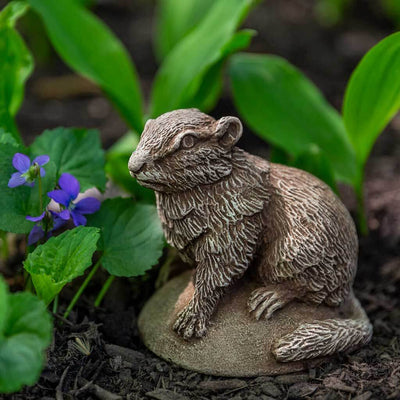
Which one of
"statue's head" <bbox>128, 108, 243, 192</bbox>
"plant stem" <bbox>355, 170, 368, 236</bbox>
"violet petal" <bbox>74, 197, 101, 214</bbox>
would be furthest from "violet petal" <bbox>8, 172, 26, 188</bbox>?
"plant stem" <bbox>355, 170, 368, 236</bbox>

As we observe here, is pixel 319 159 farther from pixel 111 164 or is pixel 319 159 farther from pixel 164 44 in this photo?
pixel 164 44

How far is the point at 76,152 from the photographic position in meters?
2.33

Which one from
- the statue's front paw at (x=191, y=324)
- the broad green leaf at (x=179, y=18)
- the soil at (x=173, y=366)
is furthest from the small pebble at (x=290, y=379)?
the broad green leaf at (x=179, y=18)

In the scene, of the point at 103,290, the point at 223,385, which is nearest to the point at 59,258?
the point at 103,290

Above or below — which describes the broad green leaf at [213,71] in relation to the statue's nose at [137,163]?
below

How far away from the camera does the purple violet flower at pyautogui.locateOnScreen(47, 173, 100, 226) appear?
6.68ft

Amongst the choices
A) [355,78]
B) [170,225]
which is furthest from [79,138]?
[355,78]

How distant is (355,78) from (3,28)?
1.40 m

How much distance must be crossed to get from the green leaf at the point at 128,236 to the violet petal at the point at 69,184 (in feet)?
0.56

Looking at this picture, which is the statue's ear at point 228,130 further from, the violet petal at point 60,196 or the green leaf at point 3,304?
the green leaf at point 3,304

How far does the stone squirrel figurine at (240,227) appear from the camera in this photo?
6.19 feet

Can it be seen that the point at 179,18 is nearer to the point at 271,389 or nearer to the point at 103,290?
the point at 103,290

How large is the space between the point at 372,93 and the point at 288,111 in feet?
1.55

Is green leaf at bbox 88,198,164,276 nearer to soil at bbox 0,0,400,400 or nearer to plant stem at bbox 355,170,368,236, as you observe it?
soil at bbox 0,0,400,400
